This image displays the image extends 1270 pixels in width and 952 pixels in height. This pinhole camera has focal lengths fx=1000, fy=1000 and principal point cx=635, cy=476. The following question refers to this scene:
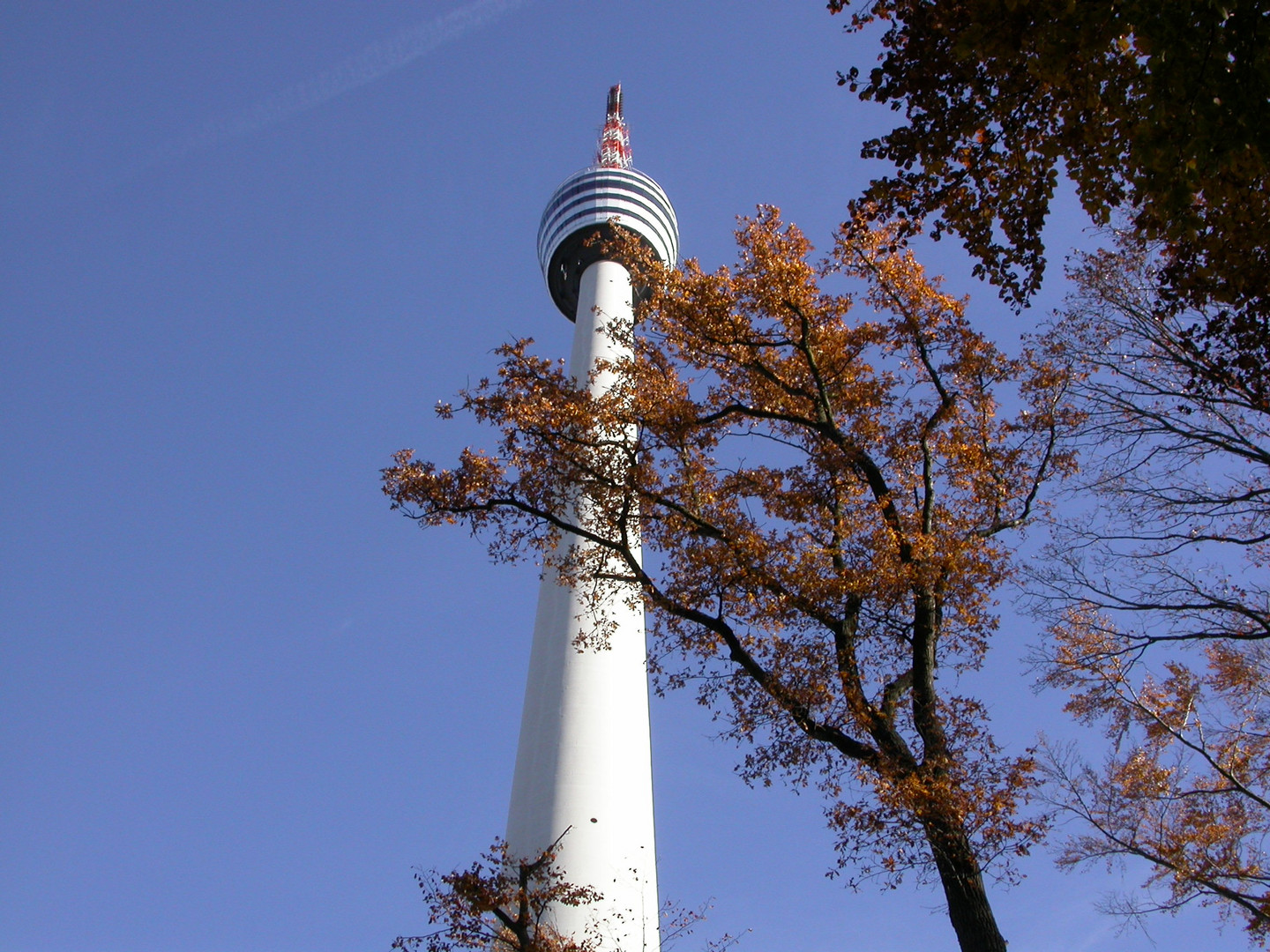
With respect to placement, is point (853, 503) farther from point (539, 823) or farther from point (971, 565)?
point (539, 823)

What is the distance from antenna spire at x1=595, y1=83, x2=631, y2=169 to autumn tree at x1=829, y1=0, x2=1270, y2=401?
149 ft

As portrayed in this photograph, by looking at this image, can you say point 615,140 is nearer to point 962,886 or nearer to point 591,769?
point 591,769

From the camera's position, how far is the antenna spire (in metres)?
52.4

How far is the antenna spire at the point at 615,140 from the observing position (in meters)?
52.4

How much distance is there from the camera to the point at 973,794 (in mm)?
9359

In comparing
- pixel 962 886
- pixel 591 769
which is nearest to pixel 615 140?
pixel 591 769

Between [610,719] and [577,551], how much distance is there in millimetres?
17487

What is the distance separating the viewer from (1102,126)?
6.29 m

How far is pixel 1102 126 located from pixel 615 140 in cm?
5052

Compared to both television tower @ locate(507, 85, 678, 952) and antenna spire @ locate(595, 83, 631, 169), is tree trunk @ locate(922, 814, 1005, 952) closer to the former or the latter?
television tower @ locate(507, 85, 678, 952)

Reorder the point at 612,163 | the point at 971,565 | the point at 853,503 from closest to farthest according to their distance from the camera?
the point at 971,565
the point at 853,503
the point at 612,163

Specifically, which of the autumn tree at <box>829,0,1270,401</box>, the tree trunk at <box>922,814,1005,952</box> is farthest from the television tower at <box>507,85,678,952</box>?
the autumn tree at <box>829,0,1270,401</box>

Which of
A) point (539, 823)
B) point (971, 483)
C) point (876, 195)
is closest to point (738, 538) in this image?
point (971, 483)

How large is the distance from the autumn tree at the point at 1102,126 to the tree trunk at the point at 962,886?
474 centimetres
